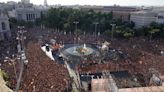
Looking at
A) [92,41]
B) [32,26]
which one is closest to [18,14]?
A: [32,26]

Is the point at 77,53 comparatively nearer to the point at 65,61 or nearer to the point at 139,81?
the point at 65,61

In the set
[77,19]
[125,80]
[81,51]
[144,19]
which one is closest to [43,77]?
[125,80]

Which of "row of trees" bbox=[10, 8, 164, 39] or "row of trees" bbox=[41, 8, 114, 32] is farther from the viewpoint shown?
"row of trees" bbox=[41, 8, 114, 32]

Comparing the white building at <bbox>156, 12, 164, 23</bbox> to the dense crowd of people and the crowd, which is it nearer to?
the dense crowd of people

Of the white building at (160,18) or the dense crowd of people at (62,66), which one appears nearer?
the dense crowd of people at (62,66)

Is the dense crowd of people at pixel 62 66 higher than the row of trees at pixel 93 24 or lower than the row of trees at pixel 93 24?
lower

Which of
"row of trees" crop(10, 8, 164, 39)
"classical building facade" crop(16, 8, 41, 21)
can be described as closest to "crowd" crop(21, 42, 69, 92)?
"row of trees" crop(10, 8, 164, 39)

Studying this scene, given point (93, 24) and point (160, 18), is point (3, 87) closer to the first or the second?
point (93, 24)

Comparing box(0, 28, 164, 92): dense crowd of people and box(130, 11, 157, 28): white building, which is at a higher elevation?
box(130, 11, 157, 28): white building

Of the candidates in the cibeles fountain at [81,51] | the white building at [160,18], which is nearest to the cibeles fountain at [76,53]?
the cibeles fountain at [81,51]

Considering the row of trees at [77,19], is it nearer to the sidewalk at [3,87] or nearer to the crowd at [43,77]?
the crowd at [43,77]

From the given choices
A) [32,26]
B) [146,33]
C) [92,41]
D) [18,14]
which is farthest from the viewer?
[18,14]
